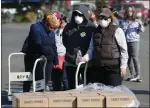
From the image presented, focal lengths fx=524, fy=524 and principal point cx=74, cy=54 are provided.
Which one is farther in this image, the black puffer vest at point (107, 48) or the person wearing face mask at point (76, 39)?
the person wearing face mask at point (76, 39)

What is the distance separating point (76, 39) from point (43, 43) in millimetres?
581

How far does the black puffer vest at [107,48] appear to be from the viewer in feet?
23.1

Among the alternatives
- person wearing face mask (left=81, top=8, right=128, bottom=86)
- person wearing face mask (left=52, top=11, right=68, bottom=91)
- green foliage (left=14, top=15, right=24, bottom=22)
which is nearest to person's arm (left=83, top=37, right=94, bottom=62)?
person wearing face mask (left=81, top=8, right=128, bottom=86)

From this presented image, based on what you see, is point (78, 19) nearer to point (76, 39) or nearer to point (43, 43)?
point (76, 39)

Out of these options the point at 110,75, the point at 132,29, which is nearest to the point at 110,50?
the point at 110,75

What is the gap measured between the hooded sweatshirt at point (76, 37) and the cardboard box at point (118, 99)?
9.58ft

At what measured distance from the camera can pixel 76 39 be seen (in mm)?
7977

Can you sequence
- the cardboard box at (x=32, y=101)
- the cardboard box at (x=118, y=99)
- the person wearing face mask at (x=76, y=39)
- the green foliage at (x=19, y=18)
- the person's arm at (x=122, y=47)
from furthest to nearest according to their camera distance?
1. the green foliage at (x=19, y=18)
2. the person wearing face mask at (x=76, y=39)
3. the person's arm at (x=122, y=47)
4. the cardboard box at (x=118, y=99)
5. the cardboard box at (x=32, y=101)

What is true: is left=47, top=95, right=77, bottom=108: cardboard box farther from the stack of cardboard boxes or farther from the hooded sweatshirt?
the hooded sweatshirt

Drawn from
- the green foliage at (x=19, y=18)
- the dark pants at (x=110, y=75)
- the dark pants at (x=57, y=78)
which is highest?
the dark pants at (x=110, y=75)

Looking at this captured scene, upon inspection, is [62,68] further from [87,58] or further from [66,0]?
[66,0]

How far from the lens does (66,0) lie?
48188 millimetres

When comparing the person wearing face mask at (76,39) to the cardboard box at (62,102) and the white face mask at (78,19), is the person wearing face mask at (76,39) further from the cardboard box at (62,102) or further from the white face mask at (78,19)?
the cardboard box at (62,102)

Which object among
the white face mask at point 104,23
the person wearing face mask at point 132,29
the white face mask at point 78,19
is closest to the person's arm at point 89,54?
the white face mask at point 104,23
